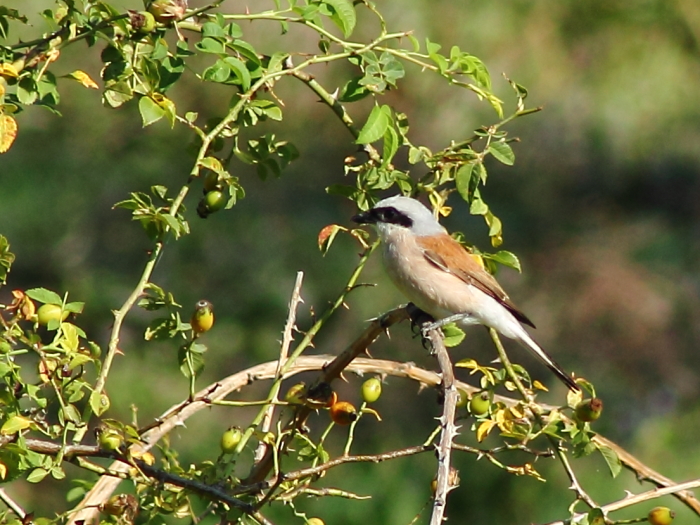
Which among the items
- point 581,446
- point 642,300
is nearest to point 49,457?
point 581,446

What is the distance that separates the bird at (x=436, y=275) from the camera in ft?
9.93

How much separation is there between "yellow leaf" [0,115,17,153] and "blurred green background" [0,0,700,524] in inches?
151

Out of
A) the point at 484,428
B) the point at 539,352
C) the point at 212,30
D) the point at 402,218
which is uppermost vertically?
the point at 212,30

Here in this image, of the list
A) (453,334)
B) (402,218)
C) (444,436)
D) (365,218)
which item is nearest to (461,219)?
(402,218)

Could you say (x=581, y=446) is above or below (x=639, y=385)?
above

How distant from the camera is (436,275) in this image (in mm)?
3096

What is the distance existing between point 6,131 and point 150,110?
→ 0.73 ft

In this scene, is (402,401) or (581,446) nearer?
(581,446)

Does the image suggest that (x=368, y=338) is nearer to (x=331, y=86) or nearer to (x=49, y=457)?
(x=49, y=457)

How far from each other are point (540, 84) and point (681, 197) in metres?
1.35

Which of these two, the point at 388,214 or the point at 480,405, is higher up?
the point at 480,405

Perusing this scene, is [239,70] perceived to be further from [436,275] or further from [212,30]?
[436,275]

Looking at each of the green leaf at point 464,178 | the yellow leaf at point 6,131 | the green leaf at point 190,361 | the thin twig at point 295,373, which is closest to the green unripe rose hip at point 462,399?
the thin twig at point 295,373

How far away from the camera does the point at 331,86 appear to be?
6.82 meters
